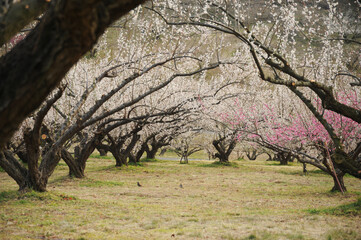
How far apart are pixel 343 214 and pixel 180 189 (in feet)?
22.7

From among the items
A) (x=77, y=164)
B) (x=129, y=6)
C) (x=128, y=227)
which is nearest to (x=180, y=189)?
(x=77, y=164)

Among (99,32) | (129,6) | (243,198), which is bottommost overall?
(243,198)

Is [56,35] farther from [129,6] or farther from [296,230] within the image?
[296,230]

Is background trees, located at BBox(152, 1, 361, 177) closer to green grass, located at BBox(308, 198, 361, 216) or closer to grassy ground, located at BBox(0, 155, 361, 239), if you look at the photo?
green grass, located at BBox(308, 198, 361, 216)

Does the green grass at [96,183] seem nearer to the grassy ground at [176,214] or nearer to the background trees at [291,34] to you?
the grassy ground at [176,214]

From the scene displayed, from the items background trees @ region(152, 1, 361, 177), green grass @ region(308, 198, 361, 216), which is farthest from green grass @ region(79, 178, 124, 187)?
green grass @ region(308, 198, 361, 216)

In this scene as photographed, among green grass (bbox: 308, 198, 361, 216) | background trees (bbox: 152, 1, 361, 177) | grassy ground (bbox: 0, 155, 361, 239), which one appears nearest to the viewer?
grassy ground (bbox: 0, 155, 361, 239)

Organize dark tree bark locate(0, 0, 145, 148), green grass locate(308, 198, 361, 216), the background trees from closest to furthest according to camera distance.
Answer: dark tree bark locate(0, 0, 145, 148) → the background trees → green grass locate(308, 198, 361, 216)

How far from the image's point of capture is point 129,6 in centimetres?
285

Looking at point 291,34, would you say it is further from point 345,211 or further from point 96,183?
point 96,183

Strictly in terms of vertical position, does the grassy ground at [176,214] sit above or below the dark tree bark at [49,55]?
below

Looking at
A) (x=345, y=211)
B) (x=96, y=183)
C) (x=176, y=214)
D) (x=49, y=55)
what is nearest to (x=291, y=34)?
(x=345, y=211)

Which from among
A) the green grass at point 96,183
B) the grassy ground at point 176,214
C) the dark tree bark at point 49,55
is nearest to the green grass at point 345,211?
the grassy ground at point 176,214

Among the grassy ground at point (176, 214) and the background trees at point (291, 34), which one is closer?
the grassy ground at point (176, 214)
